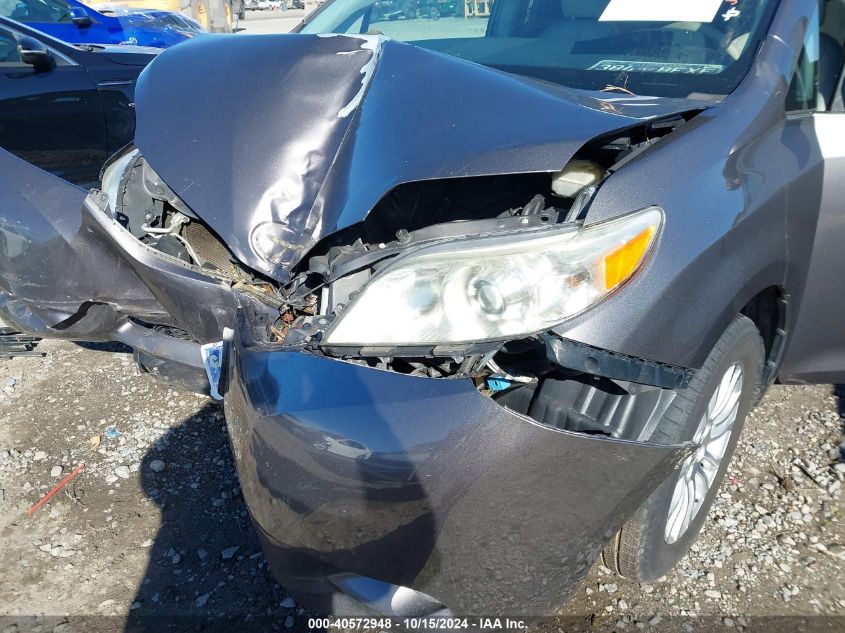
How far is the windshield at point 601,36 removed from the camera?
223cm

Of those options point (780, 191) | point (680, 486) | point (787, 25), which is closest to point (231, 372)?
point (680, 486)

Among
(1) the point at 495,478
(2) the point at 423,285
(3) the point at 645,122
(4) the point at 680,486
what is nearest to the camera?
(1) the point at 495,478

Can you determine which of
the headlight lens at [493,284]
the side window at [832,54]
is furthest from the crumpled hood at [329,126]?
the side window at [832,54]

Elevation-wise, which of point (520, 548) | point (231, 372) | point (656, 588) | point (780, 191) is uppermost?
point (780, 191)

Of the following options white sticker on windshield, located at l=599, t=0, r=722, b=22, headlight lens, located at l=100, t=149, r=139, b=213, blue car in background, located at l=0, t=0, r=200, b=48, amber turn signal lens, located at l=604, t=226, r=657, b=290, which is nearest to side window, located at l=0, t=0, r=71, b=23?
blue car in background, located at l=0, t=0, r=200, b=48

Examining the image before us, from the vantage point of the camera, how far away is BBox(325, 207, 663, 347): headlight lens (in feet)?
4.96

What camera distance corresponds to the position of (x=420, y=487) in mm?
1424

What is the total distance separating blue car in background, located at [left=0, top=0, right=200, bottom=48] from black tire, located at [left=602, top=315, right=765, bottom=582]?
7331 millimetres

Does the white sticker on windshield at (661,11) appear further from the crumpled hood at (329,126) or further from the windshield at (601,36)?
the crumpled hood at (329,126)

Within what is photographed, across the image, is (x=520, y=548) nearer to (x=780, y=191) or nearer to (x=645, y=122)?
(x=645, y=122)

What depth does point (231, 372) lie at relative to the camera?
5.72 feet

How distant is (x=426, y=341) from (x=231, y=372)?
53 cm

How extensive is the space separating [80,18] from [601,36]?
6.97 m

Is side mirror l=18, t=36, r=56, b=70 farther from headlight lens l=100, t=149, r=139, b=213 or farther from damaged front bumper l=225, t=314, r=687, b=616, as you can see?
damaged front bumper l=225, t=314, r=687, b=616
